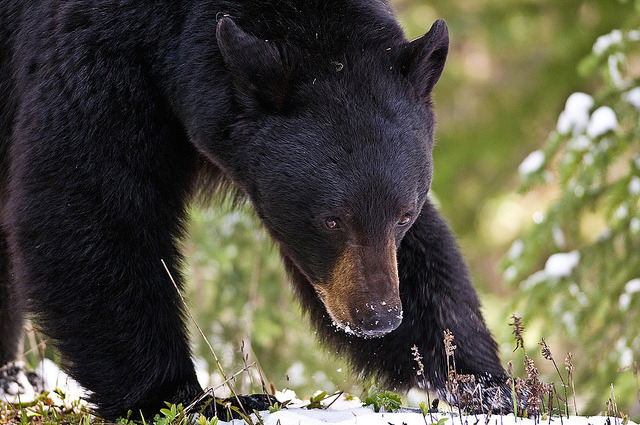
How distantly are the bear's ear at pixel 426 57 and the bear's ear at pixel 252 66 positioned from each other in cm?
56

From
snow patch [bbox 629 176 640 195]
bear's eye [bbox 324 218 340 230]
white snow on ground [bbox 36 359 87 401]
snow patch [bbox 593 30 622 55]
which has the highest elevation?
snow patch [bbox 593 30 622 55]

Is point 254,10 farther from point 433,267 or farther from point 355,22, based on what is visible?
point 433,267

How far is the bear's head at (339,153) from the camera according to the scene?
11.5ft

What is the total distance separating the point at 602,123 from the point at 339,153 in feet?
9.23

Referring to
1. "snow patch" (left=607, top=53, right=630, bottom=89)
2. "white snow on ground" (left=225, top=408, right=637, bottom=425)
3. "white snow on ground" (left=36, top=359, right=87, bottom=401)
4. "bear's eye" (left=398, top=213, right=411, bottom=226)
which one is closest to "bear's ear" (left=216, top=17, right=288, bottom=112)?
"bear's eye" (left=398, top=213, right=411, bottom=226)

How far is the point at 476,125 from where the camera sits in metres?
13.6

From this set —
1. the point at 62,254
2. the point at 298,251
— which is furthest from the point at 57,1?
the point at 298,251

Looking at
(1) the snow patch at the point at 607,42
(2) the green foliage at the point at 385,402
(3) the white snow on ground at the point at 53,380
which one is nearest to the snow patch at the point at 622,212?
(1) the snow patch at the point at 607,42

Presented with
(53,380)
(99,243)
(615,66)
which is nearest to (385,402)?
(99,243)

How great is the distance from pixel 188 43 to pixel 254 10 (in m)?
0.33

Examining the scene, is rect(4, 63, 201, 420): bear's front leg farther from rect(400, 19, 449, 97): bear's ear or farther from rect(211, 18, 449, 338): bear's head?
rect(400, 19, 449, 97): bear's ear

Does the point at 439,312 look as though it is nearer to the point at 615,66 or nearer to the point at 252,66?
the point at 252,66

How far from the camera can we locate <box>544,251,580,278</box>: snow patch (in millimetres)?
6090

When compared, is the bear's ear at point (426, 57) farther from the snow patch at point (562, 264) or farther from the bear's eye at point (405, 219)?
the snow patch at point (562, 264)
